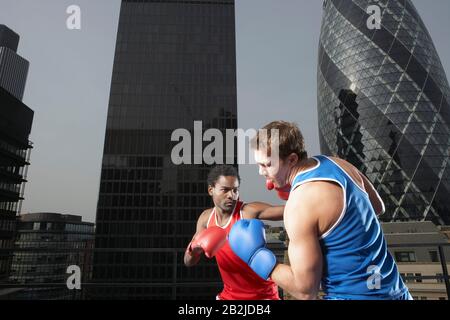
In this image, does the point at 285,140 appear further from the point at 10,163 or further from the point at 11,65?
the point at 11,65

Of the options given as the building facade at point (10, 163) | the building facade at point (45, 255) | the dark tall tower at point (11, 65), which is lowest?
the building facade at point (45, 255)

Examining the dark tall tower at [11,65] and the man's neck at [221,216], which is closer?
the man's neck at [221,216]

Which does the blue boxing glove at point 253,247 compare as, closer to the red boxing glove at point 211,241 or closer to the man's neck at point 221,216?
the red boxing glove at point 211,241

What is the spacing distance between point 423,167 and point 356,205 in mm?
55374

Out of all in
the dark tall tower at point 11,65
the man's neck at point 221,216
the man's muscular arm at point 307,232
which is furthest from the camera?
the dark tall tower at point 11,65

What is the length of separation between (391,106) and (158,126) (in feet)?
147

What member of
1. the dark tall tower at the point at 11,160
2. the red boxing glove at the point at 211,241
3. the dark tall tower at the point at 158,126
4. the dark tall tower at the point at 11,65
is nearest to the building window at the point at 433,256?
the dark tall tower at the point at 158,126

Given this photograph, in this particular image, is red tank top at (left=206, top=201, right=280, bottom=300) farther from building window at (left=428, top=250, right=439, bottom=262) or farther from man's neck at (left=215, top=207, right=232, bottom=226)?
building window at (left=428, top=250, right=439, bottom=262)

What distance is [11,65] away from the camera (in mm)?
126250

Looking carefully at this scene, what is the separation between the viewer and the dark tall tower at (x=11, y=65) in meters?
123

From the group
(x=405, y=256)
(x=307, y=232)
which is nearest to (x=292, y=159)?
(x=307, y=232)

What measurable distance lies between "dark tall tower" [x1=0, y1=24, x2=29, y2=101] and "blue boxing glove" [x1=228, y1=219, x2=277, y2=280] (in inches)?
6456

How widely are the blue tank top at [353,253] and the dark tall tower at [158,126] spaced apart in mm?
42201

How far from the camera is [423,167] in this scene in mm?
44375
